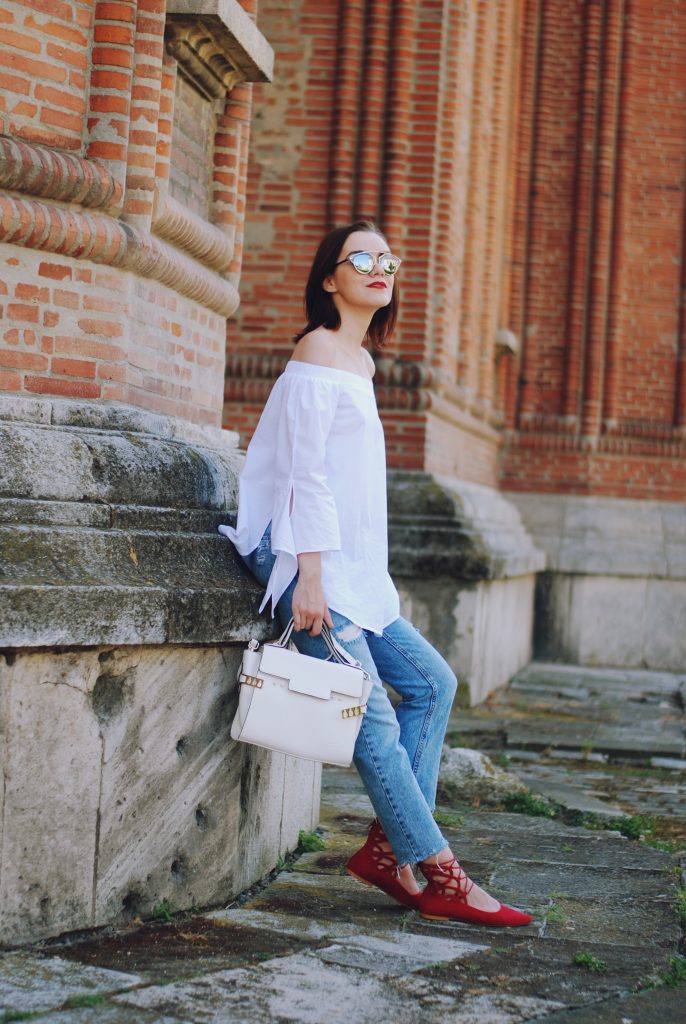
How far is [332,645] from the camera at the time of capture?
3764mm

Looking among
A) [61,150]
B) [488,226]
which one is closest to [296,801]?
[61,150]

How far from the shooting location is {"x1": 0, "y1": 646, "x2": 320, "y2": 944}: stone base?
11.2ft

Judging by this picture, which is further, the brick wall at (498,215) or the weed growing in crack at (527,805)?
the brick wall at (498,215)

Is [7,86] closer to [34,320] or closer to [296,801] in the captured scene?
[34,320]

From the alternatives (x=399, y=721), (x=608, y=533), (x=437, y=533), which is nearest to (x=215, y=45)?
(x=399, y=721)

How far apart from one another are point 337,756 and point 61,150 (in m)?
2.03

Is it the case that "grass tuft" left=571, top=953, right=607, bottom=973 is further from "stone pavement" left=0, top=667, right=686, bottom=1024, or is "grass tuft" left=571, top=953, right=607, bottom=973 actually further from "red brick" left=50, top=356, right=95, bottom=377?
"red brick" left=50, top=356, right=95, bottom=377

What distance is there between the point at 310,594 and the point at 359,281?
952 mm

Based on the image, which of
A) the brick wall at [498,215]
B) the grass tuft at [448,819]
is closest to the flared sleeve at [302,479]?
the grass tuft at [448,819]

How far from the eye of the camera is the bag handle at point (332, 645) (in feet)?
12.3

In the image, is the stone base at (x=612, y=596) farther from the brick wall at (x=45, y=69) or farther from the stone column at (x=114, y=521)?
the brick wall at (x=45, y=69)

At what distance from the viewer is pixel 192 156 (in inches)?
209

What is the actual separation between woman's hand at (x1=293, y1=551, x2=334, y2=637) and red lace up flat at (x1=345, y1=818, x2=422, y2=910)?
724 millimetres

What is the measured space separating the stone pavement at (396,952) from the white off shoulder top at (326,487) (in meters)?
0.86
